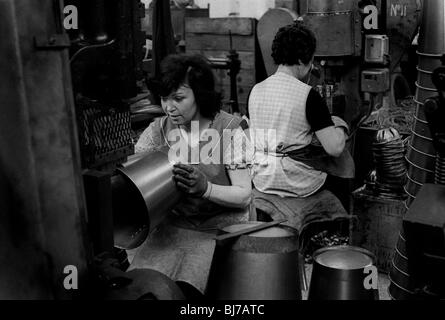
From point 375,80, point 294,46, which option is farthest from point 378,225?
point 294,46

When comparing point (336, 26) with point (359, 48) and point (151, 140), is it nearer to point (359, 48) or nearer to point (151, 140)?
point (359, 48)

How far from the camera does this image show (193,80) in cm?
249

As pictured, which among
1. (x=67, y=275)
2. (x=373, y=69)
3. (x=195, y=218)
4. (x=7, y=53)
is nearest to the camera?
(x=7, y=53)

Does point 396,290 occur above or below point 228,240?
below

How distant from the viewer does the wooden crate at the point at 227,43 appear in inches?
227

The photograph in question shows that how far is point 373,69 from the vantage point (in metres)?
4.28

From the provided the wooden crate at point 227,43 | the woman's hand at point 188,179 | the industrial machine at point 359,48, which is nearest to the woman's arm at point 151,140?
the woman's hand at point 188,179

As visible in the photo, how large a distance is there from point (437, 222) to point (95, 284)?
41.4 inches

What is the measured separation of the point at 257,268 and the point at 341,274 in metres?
0.40

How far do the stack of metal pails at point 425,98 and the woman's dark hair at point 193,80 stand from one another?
0.95 m

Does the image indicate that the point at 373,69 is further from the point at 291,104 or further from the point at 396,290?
the point at 396,290

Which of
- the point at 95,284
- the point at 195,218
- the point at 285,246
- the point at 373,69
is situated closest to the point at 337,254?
the point at 285,246

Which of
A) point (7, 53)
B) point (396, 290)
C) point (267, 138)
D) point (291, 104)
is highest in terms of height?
point (7, 53)

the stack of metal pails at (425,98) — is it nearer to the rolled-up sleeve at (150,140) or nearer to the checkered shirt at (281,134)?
the checkered shirt at (281,134)
